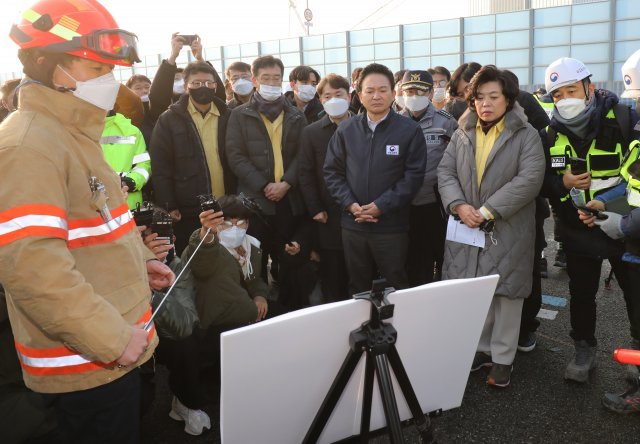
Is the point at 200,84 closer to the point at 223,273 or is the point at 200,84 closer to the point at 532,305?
the point at 223,273

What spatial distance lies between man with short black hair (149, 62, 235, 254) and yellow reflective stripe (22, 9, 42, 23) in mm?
2728

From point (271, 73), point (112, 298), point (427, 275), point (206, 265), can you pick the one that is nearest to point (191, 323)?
point (206, 265)

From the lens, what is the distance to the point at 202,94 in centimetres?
421

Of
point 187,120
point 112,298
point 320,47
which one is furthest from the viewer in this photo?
point 320,47

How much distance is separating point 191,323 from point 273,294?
6.30ft

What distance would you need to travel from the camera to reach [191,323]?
2775 mm

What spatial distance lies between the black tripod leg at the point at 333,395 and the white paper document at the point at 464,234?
201 centimetres

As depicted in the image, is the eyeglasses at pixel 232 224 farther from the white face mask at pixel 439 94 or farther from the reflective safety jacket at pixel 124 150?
the white face mask at pixel 439 94

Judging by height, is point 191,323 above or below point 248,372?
below

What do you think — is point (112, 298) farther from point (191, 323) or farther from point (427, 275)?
point (427, 275)

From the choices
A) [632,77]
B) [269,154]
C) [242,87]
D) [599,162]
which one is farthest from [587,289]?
[242,87]

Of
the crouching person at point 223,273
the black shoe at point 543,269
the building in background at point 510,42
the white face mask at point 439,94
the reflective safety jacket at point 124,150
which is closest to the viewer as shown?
the crouching person at point 223,273

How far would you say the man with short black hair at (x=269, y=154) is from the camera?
4250mm

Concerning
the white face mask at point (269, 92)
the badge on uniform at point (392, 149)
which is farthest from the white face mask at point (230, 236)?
the white face mask at point (269, 92)
